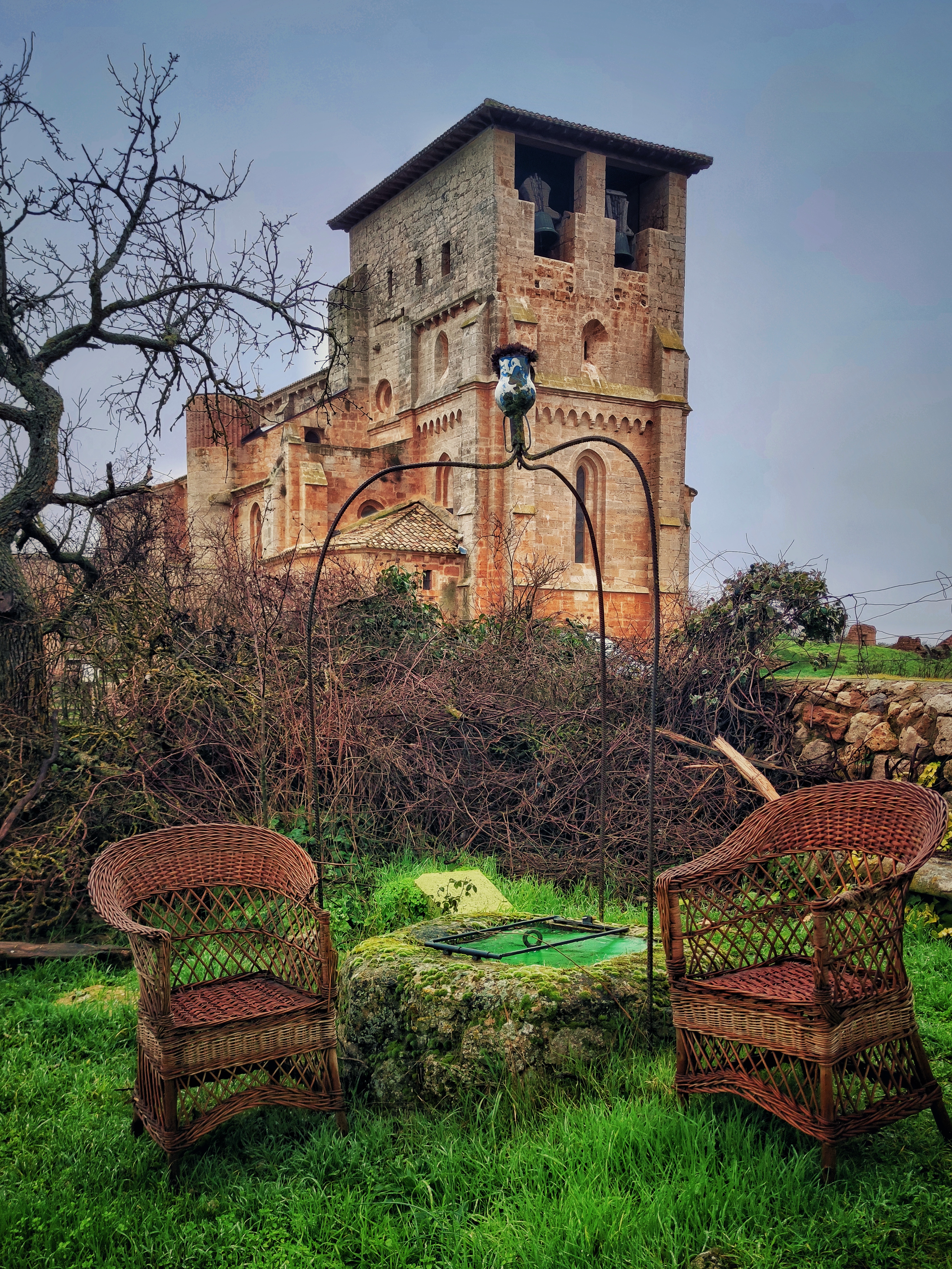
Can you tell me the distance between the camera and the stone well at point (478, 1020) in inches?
151

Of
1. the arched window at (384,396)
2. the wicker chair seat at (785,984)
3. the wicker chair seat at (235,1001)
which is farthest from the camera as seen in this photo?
the arched window at (384,396)

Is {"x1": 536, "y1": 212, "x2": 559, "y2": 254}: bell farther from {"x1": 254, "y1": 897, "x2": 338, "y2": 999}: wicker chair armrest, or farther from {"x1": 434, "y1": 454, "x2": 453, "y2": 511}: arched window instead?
{"x1": 254, "y1": 897, "x2": 338, "y2": 999}: wicker chair armrest

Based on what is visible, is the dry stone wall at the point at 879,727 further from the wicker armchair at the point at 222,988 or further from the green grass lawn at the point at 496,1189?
the wicker armchair at the point at 222,988

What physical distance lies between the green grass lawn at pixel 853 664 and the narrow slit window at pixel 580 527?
1388 cm

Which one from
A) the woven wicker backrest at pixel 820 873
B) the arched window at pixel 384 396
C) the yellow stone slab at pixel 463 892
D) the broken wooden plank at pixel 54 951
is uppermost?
the arched window at pixel 384 396

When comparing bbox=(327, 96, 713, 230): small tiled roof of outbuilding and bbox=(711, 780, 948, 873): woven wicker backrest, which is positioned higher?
bbox=(327, 96, 713, 230): small tiled roof of outbuilding

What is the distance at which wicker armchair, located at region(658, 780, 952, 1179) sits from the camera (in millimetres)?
3189

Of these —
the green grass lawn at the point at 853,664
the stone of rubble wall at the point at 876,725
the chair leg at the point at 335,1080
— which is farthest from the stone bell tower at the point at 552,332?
the chair leg at the point at 335,1080

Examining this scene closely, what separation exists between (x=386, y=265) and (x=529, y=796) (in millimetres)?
24719

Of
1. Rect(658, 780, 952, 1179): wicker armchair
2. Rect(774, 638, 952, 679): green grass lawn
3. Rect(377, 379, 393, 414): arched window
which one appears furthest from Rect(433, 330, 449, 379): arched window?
Rect(658, 780, 952, 1179): wicker armchair

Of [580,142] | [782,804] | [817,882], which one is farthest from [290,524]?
[782,804]

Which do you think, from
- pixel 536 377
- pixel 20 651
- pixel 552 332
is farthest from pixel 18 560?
Answer: pixel 552 332

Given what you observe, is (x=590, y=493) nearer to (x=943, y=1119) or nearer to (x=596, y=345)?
(x=596, y=345)

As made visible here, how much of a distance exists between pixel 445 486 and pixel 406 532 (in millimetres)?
3158
